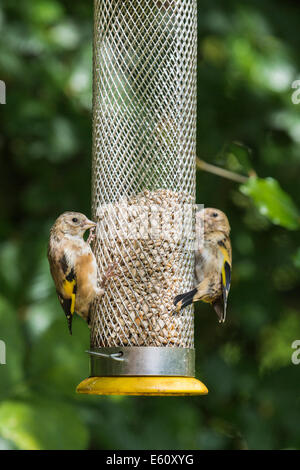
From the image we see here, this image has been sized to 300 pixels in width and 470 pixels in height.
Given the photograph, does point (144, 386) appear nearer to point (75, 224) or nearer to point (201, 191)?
point (75, 224)

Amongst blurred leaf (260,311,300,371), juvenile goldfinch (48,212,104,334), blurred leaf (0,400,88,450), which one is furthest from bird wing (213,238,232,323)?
blurred leaf (260,311,300,371)

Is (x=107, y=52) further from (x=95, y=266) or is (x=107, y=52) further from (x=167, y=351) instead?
(x=167, y=351)

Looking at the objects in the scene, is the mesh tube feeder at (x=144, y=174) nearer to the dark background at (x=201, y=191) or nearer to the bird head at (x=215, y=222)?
the bird head at (x=215, y=222)

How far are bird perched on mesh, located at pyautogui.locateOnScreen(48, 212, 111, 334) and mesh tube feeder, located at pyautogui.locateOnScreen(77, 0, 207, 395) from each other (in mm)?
83

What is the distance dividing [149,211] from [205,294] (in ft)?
1.55

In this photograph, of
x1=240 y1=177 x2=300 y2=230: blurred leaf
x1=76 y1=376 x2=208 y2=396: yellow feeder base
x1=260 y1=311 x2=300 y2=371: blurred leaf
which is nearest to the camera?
x1=76 y1=376 x2=208 y2=396: yellow feeder base

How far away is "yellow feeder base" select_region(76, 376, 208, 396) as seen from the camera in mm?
3479

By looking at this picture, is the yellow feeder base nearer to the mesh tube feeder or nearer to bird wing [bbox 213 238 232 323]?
the mesh tube feeder

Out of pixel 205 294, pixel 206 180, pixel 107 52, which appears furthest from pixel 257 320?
pixel 107 52

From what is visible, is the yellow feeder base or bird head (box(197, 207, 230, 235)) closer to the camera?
the yellow feeder base

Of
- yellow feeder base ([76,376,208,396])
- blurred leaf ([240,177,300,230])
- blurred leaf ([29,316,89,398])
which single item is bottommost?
blurred leaf ([29,316,89,398])

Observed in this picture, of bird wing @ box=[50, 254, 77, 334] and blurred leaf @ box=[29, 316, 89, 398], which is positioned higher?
bird wing @ box=[50, 254, 77, 334]

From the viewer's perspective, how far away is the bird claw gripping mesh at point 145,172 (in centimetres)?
387

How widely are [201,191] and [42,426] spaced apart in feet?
7.17
